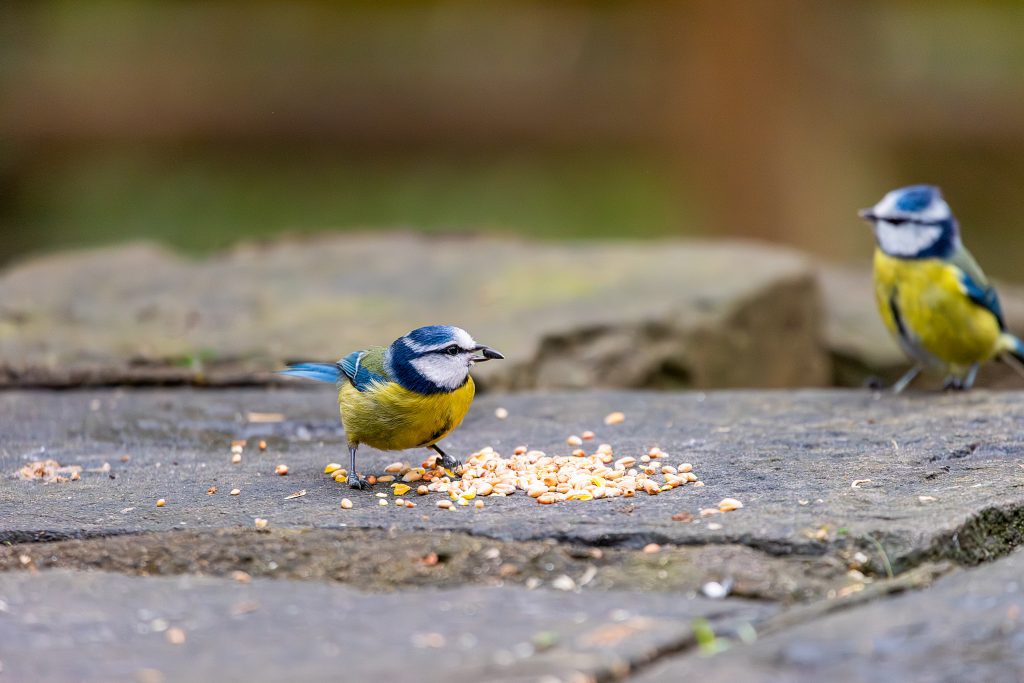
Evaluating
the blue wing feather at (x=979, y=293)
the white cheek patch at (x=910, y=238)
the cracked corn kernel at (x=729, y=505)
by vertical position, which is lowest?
the cracked corn kernel at (x=729, y=505)

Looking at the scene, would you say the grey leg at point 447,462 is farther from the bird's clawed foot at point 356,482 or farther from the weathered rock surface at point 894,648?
the weathered rock surface at point 894,648

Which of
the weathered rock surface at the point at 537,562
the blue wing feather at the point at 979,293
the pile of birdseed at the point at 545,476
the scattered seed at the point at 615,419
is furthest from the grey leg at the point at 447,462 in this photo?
the blue wing feather at the point at 979,293

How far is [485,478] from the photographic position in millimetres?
3355

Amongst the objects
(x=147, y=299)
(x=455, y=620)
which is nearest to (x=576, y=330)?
(x=147, y=299)

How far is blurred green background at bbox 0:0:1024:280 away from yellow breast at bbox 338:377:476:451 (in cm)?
664

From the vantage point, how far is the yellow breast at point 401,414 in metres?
3.36

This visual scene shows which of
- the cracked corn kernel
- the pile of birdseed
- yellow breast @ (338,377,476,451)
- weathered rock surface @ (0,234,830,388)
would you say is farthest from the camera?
weathered rock surface @ (0,234,830,388)

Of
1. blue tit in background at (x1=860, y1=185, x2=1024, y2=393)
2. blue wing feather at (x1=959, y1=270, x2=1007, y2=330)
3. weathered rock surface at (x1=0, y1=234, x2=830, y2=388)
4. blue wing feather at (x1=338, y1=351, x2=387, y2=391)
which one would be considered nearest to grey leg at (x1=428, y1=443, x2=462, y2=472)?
blue wing feather at (x1=338, y1=351, x2=387, y2=391)

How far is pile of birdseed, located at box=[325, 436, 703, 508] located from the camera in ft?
10.4

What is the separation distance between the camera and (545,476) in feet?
10.9

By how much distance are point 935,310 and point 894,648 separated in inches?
108

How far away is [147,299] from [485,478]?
120 inches

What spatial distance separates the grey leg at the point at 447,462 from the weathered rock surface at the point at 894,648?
142cm

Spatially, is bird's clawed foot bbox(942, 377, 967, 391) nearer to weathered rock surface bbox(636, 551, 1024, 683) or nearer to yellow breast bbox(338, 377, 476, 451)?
yellow breast bbox(338, 377, 476, 451)
